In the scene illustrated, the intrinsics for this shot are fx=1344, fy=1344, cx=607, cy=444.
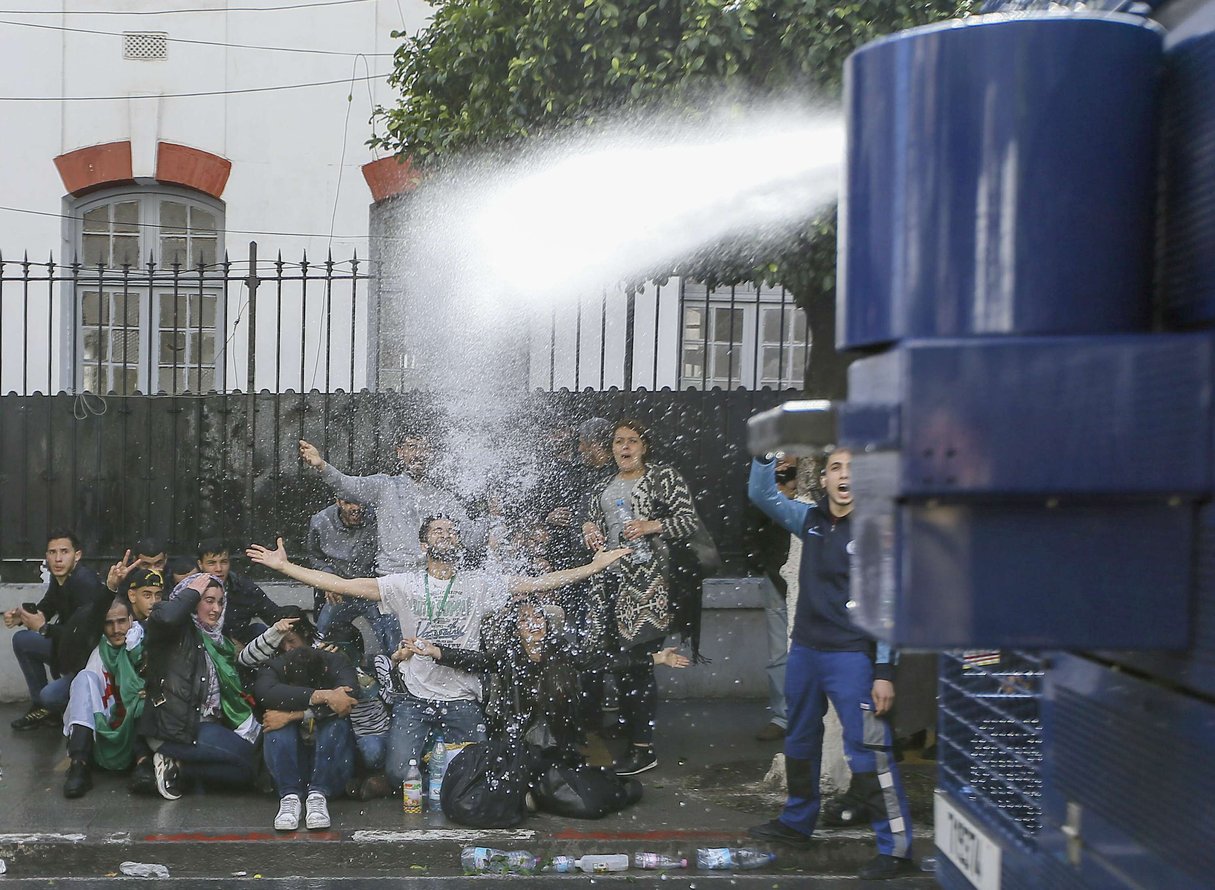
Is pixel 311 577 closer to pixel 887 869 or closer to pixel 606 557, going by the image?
pixel 606 557

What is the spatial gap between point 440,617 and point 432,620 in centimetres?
4

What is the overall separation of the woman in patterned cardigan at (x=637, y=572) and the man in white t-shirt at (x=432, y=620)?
2.19ft

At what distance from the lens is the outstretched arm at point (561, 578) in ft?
22.3

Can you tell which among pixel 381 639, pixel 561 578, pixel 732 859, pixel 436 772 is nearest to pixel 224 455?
pixel 381 639

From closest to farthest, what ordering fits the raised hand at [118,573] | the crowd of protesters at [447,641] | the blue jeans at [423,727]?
the crowd of protesters at [447,641], the blue jeans at [423,727], the raised hand at [118,573]

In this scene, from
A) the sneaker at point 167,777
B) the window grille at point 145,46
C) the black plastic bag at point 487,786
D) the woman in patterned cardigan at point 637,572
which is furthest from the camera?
the window grille at point 145,46

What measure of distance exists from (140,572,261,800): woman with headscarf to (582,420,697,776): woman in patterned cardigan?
1.87 m

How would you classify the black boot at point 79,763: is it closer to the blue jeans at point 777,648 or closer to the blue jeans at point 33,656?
the blue jeans at point 33,656

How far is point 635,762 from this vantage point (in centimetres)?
711

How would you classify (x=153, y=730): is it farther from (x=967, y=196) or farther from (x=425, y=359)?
(x=967, y=196)

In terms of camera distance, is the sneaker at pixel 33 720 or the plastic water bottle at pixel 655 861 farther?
the sneaker at pixel 33 720

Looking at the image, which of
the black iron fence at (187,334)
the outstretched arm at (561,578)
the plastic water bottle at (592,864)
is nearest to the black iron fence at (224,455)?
the black iron fence at (187,334)

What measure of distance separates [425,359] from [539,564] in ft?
10.3

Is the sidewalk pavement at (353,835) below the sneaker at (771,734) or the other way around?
below
